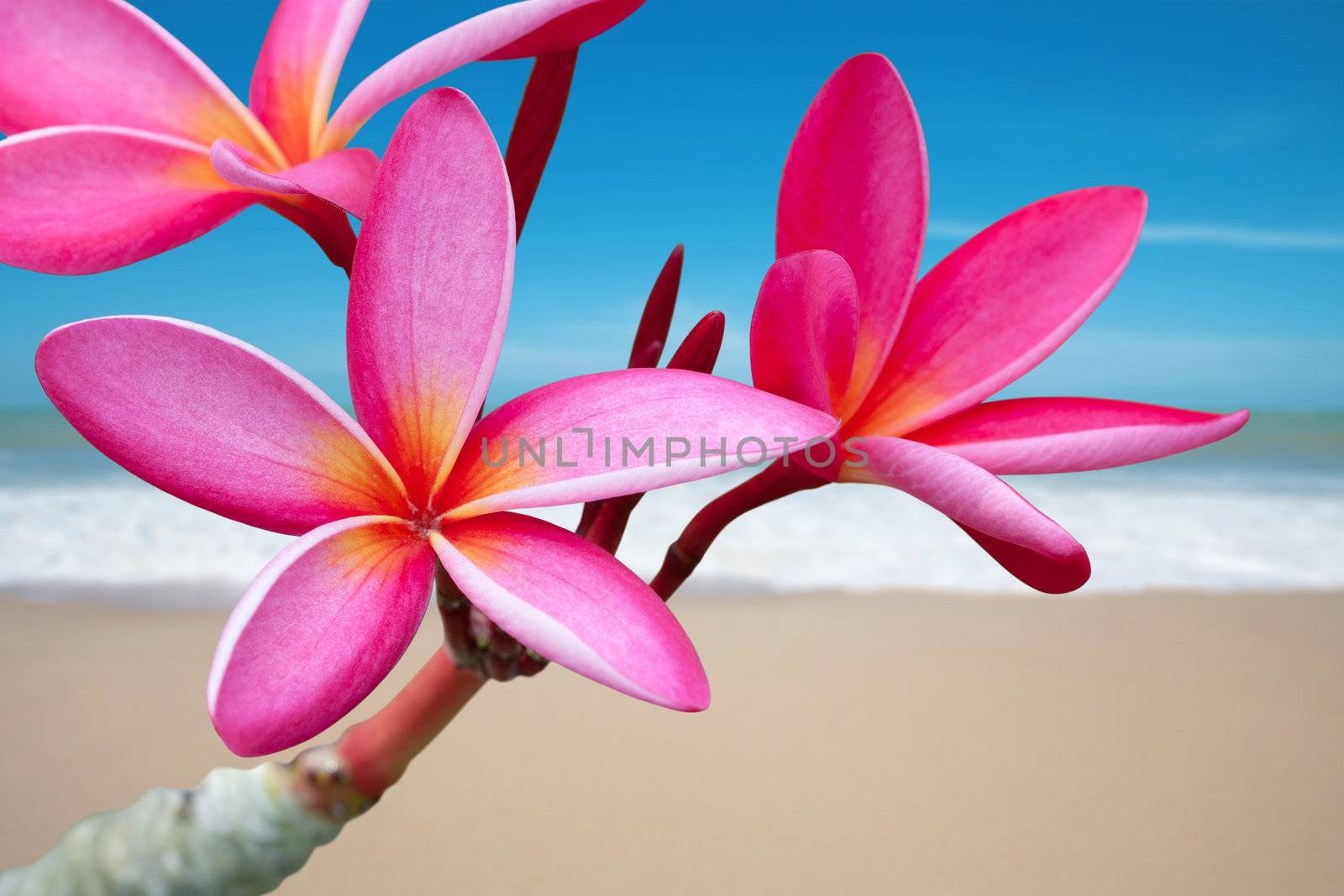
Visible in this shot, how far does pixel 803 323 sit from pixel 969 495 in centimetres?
5

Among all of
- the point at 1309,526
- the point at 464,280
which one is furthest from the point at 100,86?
the point at 1309,526

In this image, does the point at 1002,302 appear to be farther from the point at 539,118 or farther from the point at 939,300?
the point at 539,118

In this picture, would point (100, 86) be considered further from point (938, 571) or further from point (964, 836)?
point (938, 571)

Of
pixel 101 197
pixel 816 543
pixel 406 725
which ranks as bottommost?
pixel 406 725

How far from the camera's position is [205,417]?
0.21 metres

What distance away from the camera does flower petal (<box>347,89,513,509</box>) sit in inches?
8.6

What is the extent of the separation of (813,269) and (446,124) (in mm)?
85

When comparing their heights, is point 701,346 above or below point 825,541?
below

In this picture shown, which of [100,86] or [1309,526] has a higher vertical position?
[1309,526]

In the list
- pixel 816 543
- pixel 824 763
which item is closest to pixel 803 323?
pixel 824 763

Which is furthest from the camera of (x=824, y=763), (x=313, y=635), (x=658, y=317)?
(x=824, y=763)

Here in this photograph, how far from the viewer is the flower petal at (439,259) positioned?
22cm

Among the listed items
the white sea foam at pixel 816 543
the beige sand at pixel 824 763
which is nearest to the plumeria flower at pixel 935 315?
the beige sand at pixel 824 763

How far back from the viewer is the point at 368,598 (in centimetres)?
20
